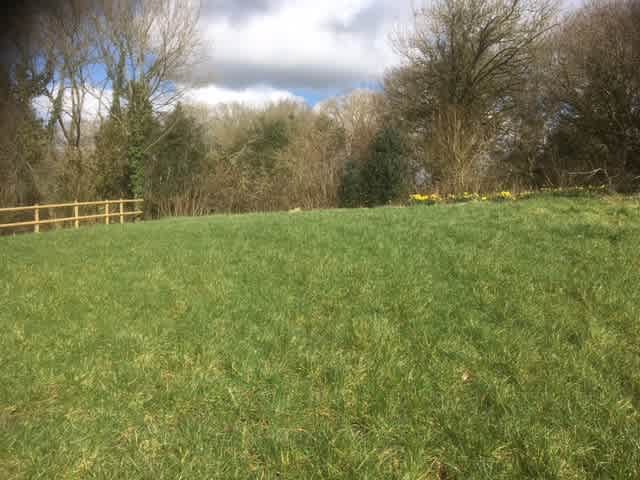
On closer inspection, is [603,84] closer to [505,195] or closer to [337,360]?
[505,195]

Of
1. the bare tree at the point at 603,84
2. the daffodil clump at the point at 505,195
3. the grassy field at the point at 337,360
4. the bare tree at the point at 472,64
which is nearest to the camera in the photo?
the grassy field at the point at 337,360

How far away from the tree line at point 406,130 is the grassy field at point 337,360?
8.12m

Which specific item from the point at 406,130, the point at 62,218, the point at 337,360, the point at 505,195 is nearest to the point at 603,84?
the point at 505,195

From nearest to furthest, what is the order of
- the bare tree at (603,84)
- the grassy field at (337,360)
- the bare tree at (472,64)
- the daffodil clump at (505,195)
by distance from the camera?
the grassy field at (337,360) < the daffodil clump at (505,195) < the bare tree at (603,84) < the bare tree at (472,64)

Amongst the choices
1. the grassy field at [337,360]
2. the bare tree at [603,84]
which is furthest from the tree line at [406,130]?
the grassy field at [337,360]

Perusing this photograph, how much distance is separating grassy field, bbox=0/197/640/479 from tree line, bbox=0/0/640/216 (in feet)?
26.6

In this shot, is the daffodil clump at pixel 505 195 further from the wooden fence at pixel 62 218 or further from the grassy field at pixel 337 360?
the wooden fence at pixel 62 218

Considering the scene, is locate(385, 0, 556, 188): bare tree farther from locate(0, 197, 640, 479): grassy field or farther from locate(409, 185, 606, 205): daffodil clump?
locate(0, 197, 640, 479): grassy field

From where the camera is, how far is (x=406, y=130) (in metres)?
20.8

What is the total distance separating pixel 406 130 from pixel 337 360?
1934 cm

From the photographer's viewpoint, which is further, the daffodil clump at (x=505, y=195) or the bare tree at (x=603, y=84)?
the bare tree at (x=603, y=84)

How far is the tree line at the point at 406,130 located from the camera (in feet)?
42.6

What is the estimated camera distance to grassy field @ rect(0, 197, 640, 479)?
86.2 inches

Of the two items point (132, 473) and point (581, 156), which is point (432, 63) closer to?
point (581, 156)
